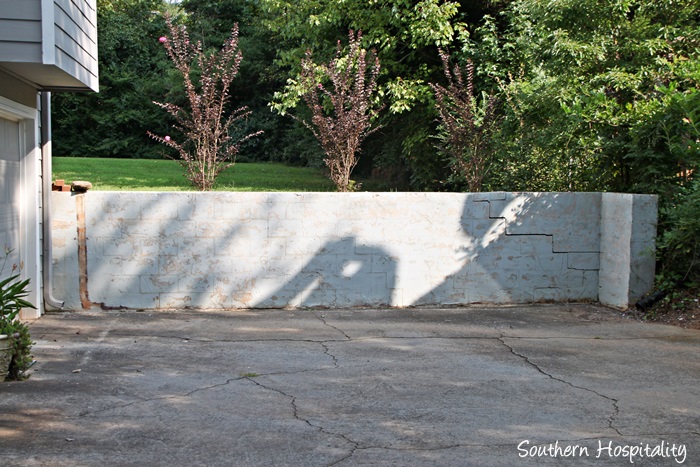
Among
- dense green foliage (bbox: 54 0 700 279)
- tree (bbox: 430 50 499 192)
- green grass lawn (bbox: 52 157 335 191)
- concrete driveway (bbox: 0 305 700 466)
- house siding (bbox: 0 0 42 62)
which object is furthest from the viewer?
green grass lawn (bbox: 52 157 335 191)

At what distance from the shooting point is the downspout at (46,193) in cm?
851

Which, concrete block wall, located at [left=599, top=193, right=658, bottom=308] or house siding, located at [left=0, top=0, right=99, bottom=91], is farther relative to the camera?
concrete block wall, located at [left=599, top=193, right=658, bottom=308]

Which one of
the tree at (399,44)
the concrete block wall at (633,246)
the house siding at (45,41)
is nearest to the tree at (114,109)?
the tree at (399,44)

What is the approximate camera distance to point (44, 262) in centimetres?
859

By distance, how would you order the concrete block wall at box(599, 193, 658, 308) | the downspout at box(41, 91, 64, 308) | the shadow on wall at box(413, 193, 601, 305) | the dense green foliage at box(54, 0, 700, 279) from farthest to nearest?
1. the shadow on wall at box(413, 193, 601, 305)
2. the dense green foliage at box(54, 0, 700, 279)
3. the concrete block wall at box(599, 193, 658, 308)
4. the downspout at box(41, 91, 64, 308)

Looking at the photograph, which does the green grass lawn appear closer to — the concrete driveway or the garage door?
the garage door

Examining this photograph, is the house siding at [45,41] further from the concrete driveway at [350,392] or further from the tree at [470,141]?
Result: the tree at [470,141]

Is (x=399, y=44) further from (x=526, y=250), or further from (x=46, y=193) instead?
(x=46, y=193)

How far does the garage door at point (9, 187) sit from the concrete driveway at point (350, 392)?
3.14ft

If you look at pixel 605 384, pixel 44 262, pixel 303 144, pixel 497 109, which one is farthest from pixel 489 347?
pixel 303 144

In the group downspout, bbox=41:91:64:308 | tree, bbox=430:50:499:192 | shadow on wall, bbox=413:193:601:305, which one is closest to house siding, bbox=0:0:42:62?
downspout, bbox=41:91:64:308

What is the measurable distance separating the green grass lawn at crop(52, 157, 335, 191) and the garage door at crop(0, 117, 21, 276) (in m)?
6.19

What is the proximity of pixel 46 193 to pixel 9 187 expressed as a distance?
60 cm

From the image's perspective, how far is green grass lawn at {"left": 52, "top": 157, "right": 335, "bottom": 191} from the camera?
15.9m
